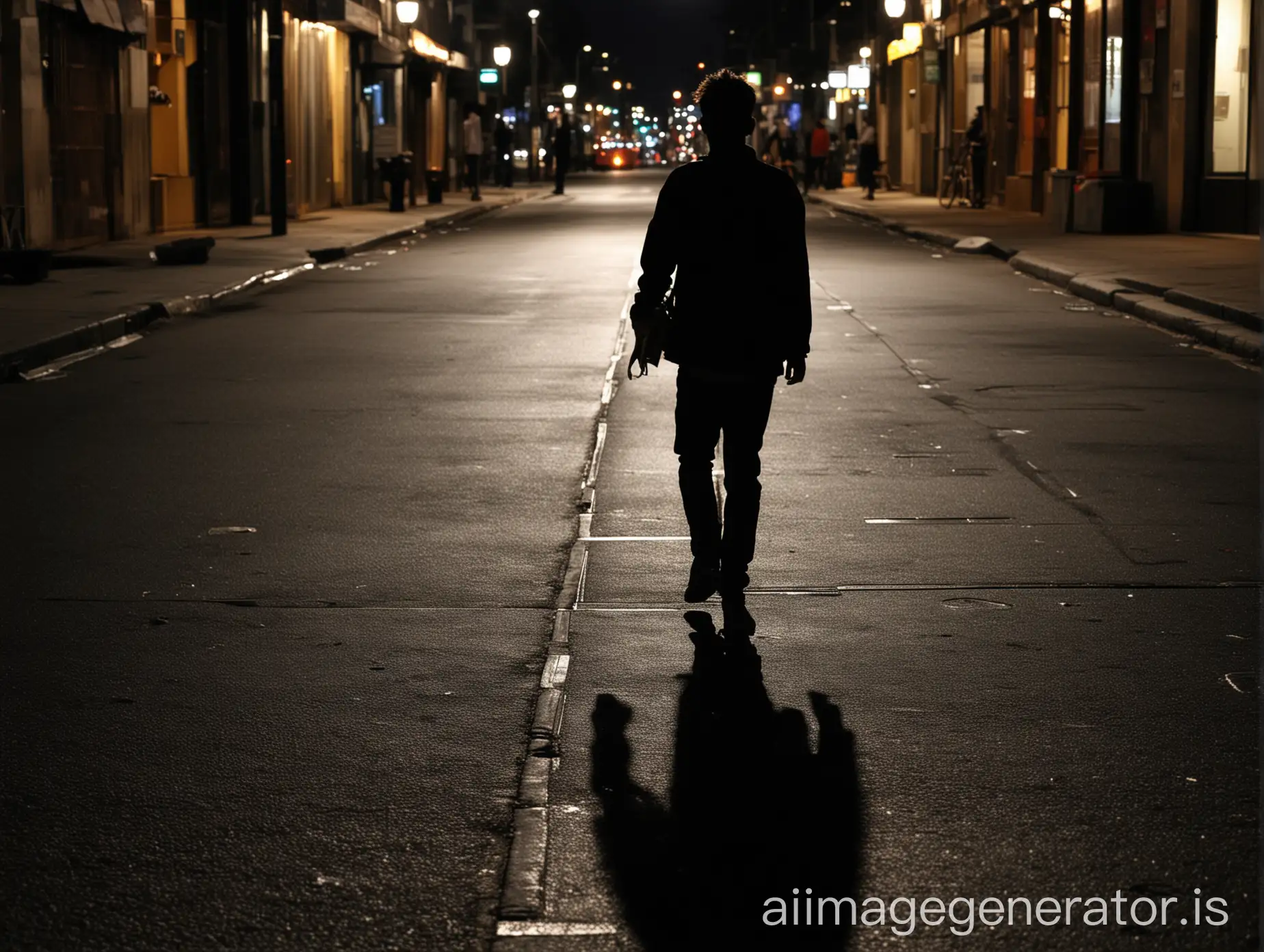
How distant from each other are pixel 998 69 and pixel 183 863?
A: 43.1 m

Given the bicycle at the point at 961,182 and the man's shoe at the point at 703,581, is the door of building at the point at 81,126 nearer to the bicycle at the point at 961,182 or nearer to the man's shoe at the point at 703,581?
the bicycle at the point at 961,182

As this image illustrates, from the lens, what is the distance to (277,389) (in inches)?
522

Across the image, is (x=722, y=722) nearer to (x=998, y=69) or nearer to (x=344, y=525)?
(x=344, y=525)

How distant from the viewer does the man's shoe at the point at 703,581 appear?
22.7 feet

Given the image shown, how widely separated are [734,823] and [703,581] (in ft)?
7.31

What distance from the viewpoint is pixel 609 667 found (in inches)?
245

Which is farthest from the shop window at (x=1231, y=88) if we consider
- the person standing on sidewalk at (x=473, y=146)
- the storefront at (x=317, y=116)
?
the person standing on sidewalk at (x=473, y=146)

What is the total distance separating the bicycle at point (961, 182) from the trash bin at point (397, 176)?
11838 mm

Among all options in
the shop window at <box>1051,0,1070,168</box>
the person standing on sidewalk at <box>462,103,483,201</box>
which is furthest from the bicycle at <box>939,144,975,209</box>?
the person standing on sidewalk at <box>462,103,483,201</box>

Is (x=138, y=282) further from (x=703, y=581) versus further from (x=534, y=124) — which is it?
(x=534, y=124)

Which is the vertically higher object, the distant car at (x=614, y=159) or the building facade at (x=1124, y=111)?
the distant car at (x=614, y=159)

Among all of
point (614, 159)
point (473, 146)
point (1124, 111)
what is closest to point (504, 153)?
point (473, 146)

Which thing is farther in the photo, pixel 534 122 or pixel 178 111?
pixel 534 122

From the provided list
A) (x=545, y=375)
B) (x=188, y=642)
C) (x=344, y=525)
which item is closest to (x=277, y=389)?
(x=545, y=375)
